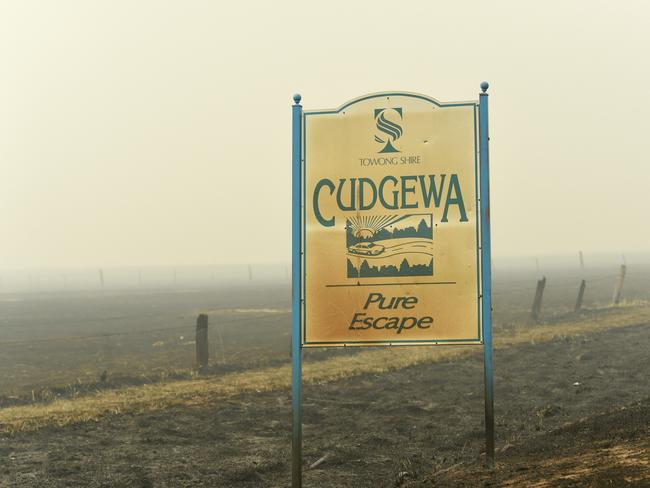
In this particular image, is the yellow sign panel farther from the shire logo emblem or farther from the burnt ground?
the burnt ground

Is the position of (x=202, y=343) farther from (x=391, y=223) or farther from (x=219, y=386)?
(x=391, y=223)

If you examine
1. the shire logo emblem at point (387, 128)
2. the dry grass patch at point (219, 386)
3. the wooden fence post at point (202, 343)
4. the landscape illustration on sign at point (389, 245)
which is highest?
the shire logo emblem at point (387, 128)

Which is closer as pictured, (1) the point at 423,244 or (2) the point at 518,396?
(1) the point at 423,244

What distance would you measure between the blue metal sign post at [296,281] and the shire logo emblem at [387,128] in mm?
796

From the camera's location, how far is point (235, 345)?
28188mm

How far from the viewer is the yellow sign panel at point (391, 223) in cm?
682

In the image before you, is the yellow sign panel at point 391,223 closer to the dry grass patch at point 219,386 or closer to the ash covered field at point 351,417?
the ash covered field at point 351,417

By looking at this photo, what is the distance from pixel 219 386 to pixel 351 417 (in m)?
4.77

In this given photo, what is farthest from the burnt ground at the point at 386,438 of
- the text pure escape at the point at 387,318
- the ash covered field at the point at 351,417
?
the text pure escape at the point at 387,318

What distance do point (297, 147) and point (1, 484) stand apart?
222 inches

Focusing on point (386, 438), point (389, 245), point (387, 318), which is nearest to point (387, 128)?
point (389, 245)

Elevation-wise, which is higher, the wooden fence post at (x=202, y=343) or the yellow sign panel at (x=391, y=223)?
the yellow sign panel at (x=391, y=223)

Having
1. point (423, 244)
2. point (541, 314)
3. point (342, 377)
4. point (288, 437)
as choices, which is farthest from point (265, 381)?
point (541, 314)

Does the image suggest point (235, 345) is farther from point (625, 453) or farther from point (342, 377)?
point (625, 453)
